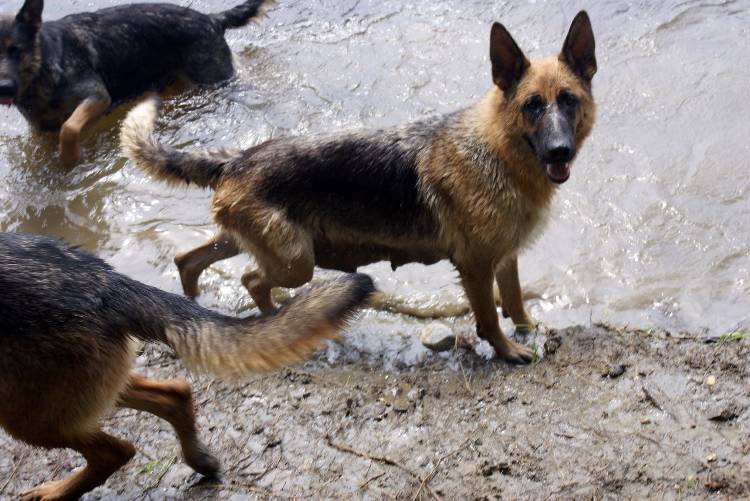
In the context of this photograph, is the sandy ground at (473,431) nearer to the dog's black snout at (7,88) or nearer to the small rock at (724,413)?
the small rock at (724,413)

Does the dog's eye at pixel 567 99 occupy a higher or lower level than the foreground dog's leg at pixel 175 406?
higher

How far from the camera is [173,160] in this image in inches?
200

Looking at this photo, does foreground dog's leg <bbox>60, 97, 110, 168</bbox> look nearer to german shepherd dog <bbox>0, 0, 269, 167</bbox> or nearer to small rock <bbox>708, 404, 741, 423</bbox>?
german shepherd dog <bbox>0, 0, 269, 167</bbox>

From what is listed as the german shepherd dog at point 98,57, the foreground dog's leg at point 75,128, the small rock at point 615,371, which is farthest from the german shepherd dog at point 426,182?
the german shepherd dog at point 98,57

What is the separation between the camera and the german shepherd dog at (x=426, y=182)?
4566 millimetres

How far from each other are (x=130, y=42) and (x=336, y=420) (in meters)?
5.43

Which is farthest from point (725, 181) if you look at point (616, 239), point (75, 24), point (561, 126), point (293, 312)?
point (75, 24)

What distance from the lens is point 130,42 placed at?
7980 mm

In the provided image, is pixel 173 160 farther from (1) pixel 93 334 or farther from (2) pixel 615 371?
(2) pixel 615 371

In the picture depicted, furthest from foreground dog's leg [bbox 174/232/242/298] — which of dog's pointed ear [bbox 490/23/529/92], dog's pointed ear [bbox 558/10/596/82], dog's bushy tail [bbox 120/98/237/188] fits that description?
dog's pointed ear [bbox 558/10/596/82]

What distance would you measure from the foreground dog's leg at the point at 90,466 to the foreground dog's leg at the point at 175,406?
217 mm

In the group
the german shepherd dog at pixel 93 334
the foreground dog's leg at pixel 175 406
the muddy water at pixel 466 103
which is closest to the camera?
the german shepherd dog at pixel 93 334

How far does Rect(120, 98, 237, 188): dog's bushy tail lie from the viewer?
5.09 metres

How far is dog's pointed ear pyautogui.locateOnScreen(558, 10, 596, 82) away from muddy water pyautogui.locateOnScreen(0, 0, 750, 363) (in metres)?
1.57
